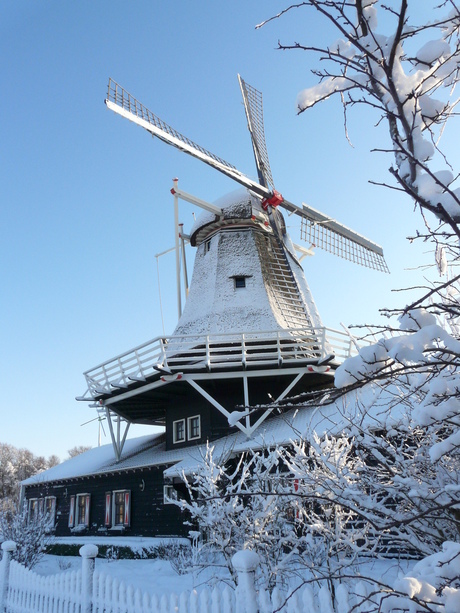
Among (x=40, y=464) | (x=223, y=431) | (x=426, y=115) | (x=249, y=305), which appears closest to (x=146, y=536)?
(x=223, y=431)

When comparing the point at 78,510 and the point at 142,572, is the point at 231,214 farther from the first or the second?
the point at 78,510

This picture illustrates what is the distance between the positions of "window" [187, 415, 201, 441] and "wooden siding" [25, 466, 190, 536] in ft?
4.65

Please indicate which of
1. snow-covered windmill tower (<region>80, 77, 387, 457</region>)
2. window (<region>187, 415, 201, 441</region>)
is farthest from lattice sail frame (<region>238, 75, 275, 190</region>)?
window (<region>187, 415, 201, 441</region>)

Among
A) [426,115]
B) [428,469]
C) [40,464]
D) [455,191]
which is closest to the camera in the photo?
[455,191]

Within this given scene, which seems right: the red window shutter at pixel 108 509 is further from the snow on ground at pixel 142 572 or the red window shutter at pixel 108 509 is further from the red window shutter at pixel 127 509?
the snow on ground at pixel 142 572

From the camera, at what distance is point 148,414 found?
2070 centimetres

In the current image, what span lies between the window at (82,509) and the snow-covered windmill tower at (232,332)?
9.18 ft

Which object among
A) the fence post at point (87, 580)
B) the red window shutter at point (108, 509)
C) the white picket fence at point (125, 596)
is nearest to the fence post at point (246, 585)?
the white picket fence at point (125, 596)

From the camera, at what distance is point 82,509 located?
20188 mm

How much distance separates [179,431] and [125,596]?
11367 mm

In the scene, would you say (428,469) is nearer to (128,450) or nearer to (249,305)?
(249,305)

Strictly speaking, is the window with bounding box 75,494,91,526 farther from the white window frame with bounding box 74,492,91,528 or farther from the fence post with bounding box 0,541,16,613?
the fence post with bounding box 0,541,16,613

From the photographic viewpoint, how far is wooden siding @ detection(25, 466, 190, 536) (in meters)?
15.8

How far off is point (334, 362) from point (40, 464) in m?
62.0
